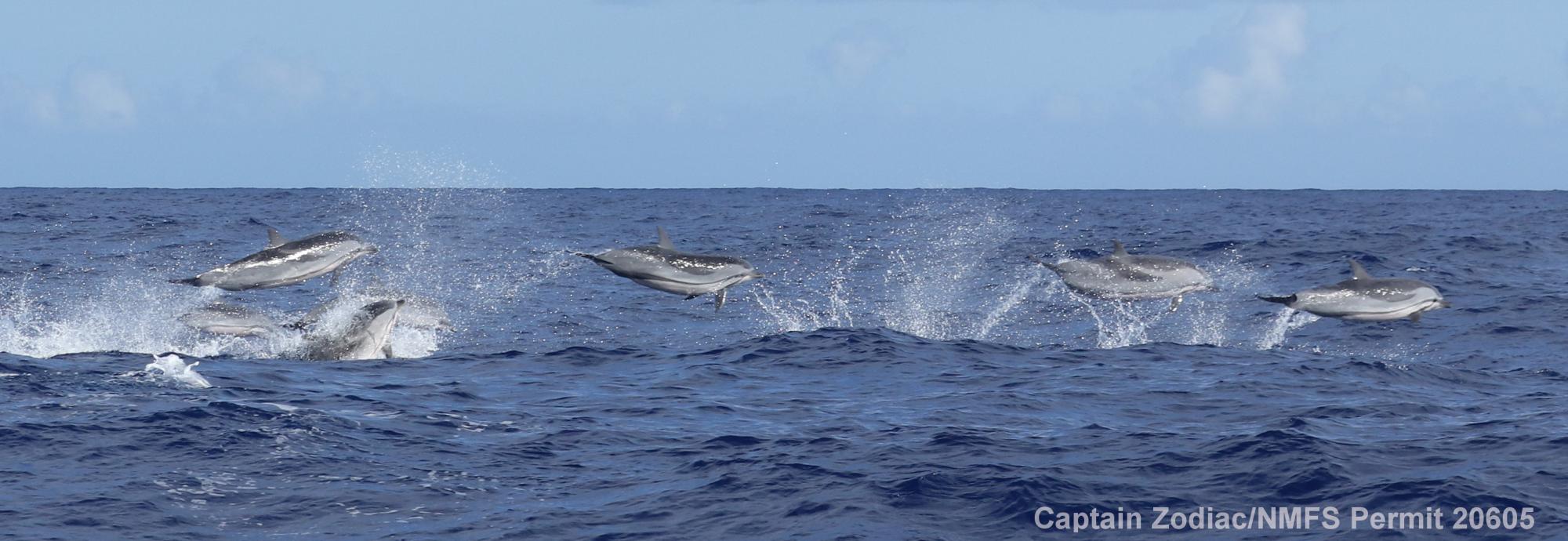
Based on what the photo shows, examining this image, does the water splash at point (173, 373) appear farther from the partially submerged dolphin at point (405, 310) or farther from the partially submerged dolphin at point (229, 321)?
the partially submerged dolphin at point (405, 310)

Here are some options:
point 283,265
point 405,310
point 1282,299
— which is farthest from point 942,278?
point 283,265

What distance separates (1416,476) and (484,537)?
706cm

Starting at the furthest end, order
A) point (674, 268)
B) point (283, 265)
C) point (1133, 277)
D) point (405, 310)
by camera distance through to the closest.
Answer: point (405, 310), point (1133, 277), point (283, 265), point (674, 268)

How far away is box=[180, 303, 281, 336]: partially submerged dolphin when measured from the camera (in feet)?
62.5

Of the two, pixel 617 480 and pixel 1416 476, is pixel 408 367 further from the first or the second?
pixel 1416 476

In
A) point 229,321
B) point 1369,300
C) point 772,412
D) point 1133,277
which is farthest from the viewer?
point 229,321

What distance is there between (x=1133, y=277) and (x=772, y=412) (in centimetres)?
430

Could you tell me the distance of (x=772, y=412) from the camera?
14.7 meters

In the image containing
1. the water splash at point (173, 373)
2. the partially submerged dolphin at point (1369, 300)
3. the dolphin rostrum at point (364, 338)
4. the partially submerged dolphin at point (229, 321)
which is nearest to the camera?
the partially submerged dolphin at point (1369, 300)

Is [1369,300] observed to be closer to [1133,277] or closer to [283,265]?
[1133,277]

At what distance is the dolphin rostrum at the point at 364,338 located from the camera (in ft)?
58.3

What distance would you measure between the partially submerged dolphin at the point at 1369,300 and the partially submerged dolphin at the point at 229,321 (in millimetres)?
12420

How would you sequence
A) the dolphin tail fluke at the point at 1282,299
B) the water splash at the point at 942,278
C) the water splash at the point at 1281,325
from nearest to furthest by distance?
1. the dolphin tail fluke at the point at 1282,299
2. the water splash at the point at 1281,325
3. the water splash at the point at 942,278

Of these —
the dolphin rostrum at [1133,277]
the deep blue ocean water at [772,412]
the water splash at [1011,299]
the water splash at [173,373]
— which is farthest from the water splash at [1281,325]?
the water splash at [173,373]
